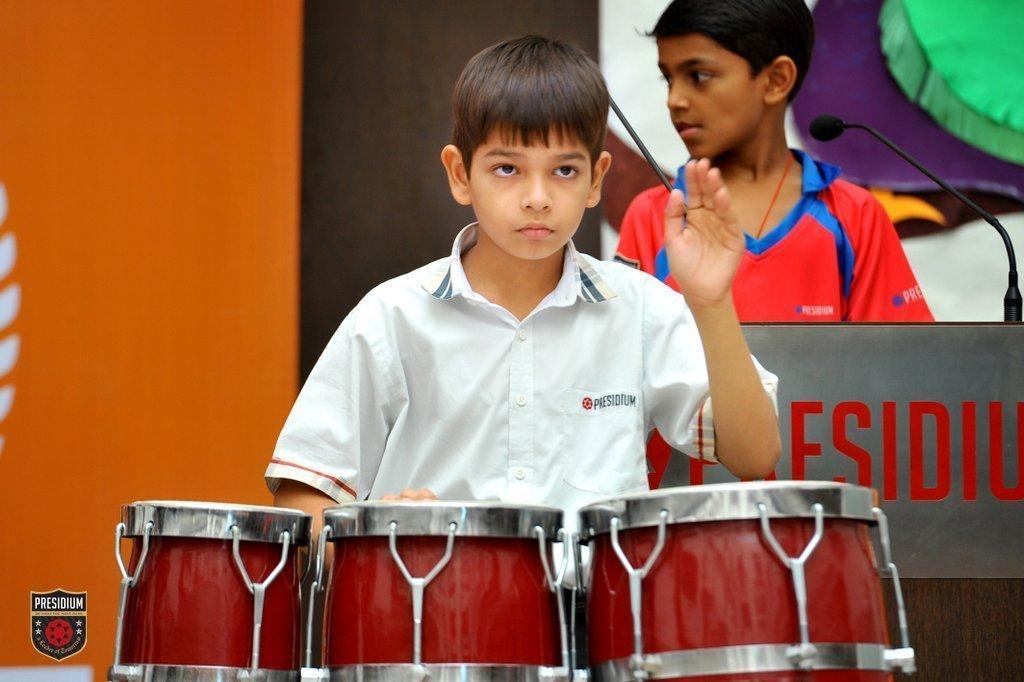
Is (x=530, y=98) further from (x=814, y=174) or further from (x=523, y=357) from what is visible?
(x=814, y=174)

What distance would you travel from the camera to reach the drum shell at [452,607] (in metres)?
1.45

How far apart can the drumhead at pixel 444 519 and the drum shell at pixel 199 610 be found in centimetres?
15

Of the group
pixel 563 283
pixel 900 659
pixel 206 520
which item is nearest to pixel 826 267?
pixel 563 283

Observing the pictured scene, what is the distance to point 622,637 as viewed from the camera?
1.44 m

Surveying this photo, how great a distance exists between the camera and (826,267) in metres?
3.09

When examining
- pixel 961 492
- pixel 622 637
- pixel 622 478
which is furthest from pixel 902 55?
pixel 622 637

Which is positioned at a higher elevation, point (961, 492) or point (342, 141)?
point (342, 141)

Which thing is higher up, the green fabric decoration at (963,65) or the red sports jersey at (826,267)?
the green fabric decoration at (963,65)

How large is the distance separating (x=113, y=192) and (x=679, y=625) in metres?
1.92

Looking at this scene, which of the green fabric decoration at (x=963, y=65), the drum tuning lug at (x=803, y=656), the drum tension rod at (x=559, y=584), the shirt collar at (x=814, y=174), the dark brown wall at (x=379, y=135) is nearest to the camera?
the drum tuning lug at (x=803, y=656)

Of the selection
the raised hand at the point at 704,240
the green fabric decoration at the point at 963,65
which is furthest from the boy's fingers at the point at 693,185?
the green fabric decoration at the point at 963,65

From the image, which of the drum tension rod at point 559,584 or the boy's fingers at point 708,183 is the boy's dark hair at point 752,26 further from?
the drum tension rod at point 559,584

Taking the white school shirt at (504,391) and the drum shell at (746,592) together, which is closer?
the drum shell at (746,592)

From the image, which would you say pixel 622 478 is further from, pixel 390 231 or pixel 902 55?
pixel 902 55
